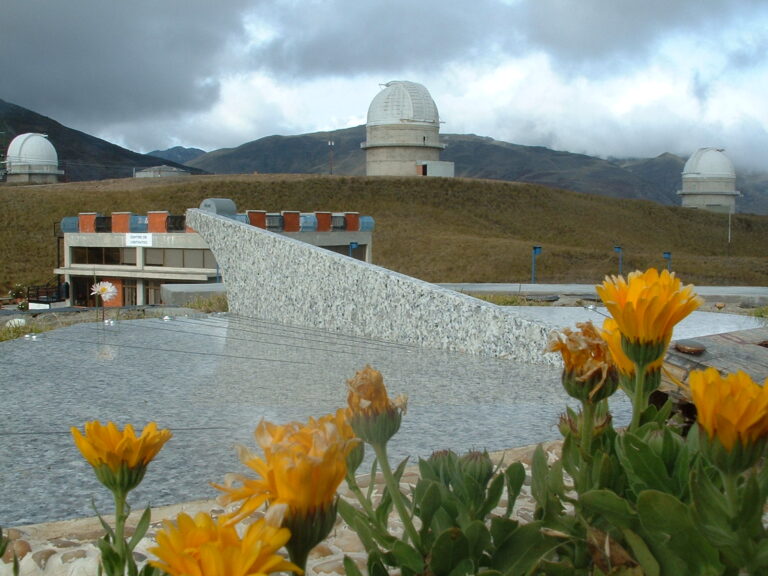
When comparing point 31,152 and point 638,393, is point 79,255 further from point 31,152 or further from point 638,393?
point 31,152

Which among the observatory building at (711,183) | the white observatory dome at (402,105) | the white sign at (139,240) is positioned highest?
the white observatory dome at (402,105)

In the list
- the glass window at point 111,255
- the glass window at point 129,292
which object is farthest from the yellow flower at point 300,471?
the glass window at point 111,255

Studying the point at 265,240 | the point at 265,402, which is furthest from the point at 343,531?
the point at 265,240

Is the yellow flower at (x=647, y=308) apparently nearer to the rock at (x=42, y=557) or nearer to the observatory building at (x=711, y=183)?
the rock at (x=42, y=557)

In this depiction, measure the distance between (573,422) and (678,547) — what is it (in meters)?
0.55

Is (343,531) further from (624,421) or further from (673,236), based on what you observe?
(673,236)

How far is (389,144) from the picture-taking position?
5309 centimetres

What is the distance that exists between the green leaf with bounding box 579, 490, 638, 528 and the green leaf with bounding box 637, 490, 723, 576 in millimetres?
92

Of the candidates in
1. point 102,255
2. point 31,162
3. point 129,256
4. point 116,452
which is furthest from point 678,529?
point 31,162

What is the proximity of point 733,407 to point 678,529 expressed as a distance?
0.86ft

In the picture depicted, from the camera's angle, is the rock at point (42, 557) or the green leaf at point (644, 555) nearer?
the green leaf at point (644, 555)

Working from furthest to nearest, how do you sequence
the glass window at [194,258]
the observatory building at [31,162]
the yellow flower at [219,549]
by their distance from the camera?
the observatory building at [31,162], the glass window at [194,258], the yellow flower at [219,549]

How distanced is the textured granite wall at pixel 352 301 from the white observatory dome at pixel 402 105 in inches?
1705

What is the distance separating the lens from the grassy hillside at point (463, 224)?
110ft
